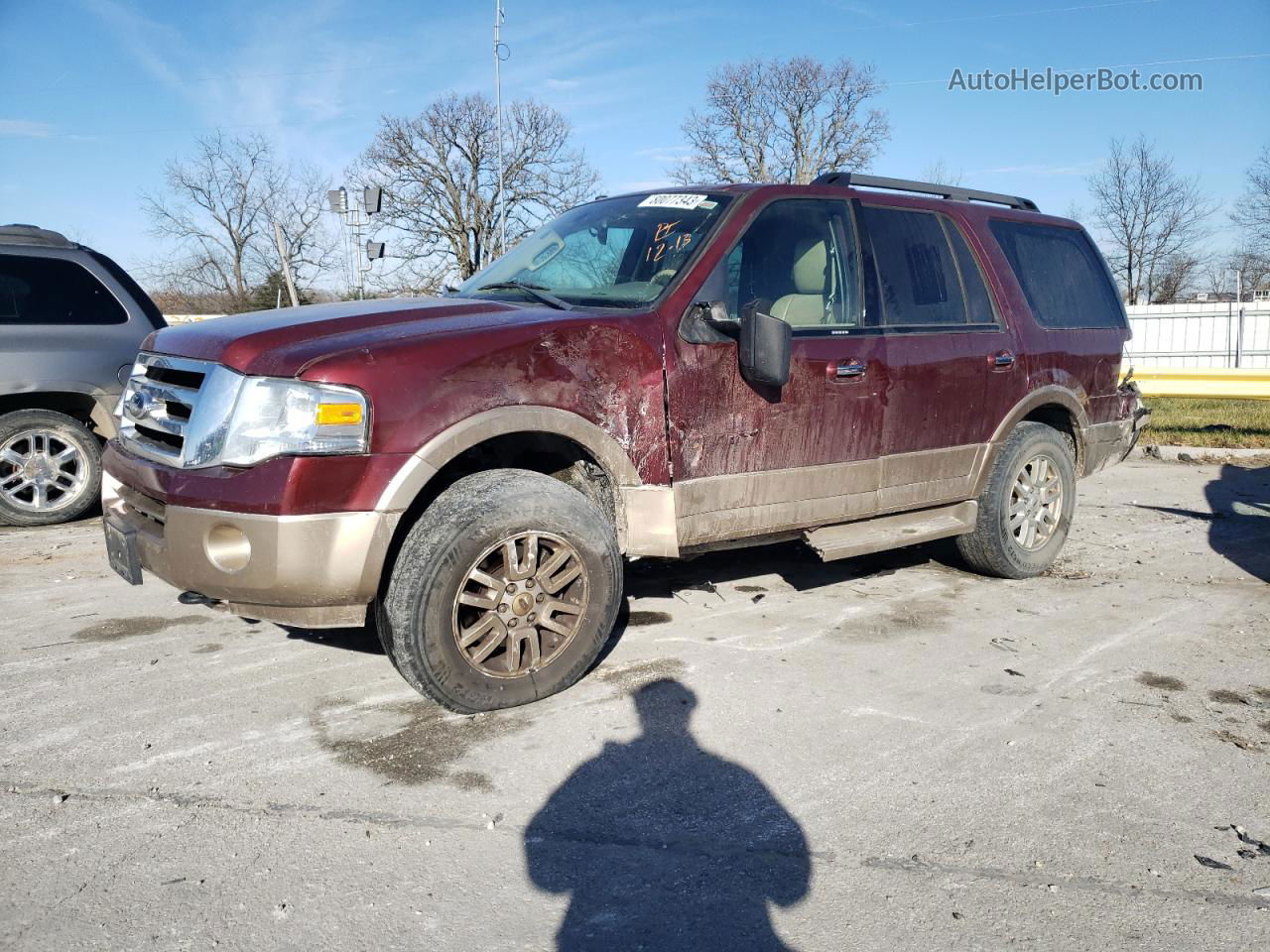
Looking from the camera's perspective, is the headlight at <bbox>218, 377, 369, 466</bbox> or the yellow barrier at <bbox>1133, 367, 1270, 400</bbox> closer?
the headlight at <bbox>218, 377, 369, 466</bbox>

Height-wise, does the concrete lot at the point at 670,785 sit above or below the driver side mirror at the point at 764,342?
below

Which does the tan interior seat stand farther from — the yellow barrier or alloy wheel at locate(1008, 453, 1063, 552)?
the yellow barrier

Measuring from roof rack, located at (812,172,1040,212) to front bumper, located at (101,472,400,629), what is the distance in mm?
2874

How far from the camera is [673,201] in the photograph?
453cm

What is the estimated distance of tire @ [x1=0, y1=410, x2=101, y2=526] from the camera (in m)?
6.74

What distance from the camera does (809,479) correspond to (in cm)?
444

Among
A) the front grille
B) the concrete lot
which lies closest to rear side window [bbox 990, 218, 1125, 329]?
the concrete lot

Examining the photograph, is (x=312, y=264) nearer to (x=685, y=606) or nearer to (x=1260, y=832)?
(x=685, y=606)

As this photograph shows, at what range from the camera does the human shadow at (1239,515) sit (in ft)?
19.7

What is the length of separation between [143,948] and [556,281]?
3023mm

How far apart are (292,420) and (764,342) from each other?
1813 millimetres

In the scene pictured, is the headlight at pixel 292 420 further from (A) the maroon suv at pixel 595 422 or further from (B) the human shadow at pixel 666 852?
(B) the human shadow at pixel 666 852

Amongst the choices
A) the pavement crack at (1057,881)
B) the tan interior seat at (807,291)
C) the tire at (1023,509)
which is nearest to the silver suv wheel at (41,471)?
the tan interior seat at (807,291)

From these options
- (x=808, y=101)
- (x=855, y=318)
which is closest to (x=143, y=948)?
(x=855, y=318)
